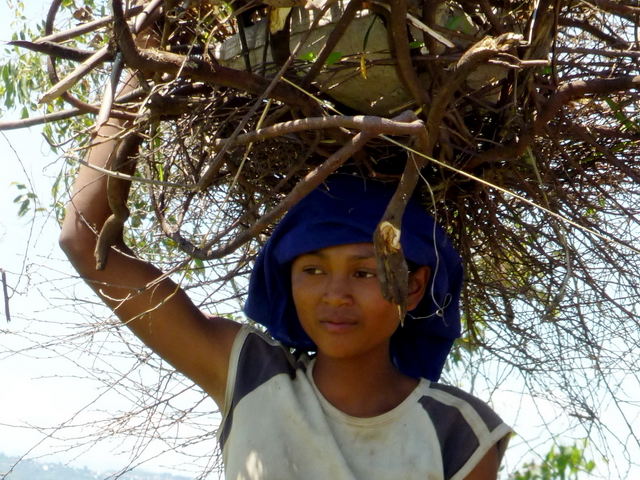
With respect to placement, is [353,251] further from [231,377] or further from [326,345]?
[231,377]

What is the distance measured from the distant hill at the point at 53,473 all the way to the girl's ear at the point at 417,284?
726 mm

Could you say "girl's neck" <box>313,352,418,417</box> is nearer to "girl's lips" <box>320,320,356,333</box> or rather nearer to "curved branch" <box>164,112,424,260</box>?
"girl's lips" <box>320,320,356,333</box>

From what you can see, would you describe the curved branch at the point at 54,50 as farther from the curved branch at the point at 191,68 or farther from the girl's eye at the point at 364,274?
the girl's eye at the point at 364,274

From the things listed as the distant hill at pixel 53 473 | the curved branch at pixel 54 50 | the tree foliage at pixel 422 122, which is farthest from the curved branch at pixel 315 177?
the distant hill at pixel 53 473

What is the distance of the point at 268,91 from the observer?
108 cm

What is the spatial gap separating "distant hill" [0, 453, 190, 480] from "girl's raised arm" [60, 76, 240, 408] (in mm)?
338

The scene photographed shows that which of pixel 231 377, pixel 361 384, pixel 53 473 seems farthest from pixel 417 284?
pixel 53 473

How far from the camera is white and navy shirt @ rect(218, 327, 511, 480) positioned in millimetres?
1391

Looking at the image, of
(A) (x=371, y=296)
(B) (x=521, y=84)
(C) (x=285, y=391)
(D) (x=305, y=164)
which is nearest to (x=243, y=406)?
(C) (x=285, y=391)

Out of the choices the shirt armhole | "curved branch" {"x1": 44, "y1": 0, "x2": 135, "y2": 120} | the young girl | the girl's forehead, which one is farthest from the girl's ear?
"curved branch" {"x1": 44, "y1": 0, "x2": 135, "y2": 120}

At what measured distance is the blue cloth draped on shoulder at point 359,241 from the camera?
1397 mm

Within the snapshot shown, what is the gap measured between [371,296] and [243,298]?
1.72ft

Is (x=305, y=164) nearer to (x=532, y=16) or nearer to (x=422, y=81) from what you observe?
(x=422, y=81)

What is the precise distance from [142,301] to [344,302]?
1.39 ft
